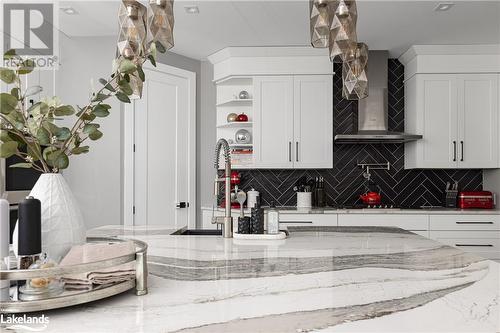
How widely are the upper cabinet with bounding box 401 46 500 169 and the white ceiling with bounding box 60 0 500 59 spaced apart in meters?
0.20

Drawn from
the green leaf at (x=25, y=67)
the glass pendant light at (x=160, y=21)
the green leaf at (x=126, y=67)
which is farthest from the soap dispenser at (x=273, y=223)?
the green leaf at (x=25, y=67)

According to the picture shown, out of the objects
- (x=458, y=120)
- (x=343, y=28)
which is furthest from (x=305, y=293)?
(x=458, y=120)

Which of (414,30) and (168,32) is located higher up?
(414,30)

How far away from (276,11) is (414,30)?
4.58 feet

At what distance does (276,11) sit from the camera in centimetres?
349

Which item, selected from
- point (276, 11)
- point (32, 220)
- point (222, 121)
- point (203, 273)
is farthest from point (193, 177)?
point (32, 220)

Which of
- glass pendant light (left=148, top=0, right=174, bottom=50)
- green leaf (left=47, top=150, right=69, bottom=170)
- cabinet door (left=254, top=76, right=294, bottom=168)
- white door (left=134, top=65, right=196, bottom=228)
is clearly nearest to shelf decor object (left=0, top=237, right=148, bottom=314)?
green leaf (left=47, top=150, right=69, bottom=170)

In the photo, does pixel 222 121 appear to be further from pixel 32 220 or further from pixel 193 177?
pixel 32 220

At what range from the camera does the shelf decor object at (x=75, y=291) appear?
2.95 feet

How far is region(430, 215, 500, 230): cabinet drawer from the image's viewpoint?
4148mm

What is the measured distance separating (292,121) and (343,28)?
257cm

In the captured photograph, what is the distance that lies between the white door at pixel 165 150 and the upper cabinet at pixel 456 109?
97.4 inches

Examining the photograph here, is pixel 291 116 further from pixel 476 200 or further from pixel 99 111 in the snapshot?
pixel 99 111

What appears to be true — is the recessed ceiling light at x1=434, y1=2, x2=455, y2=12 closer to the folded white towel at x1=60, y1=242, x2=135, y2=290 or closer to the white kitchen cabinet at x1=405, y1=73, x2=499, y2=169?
the white kitchen cabinet at x1=405, y1=73, x2=499, y2=169
